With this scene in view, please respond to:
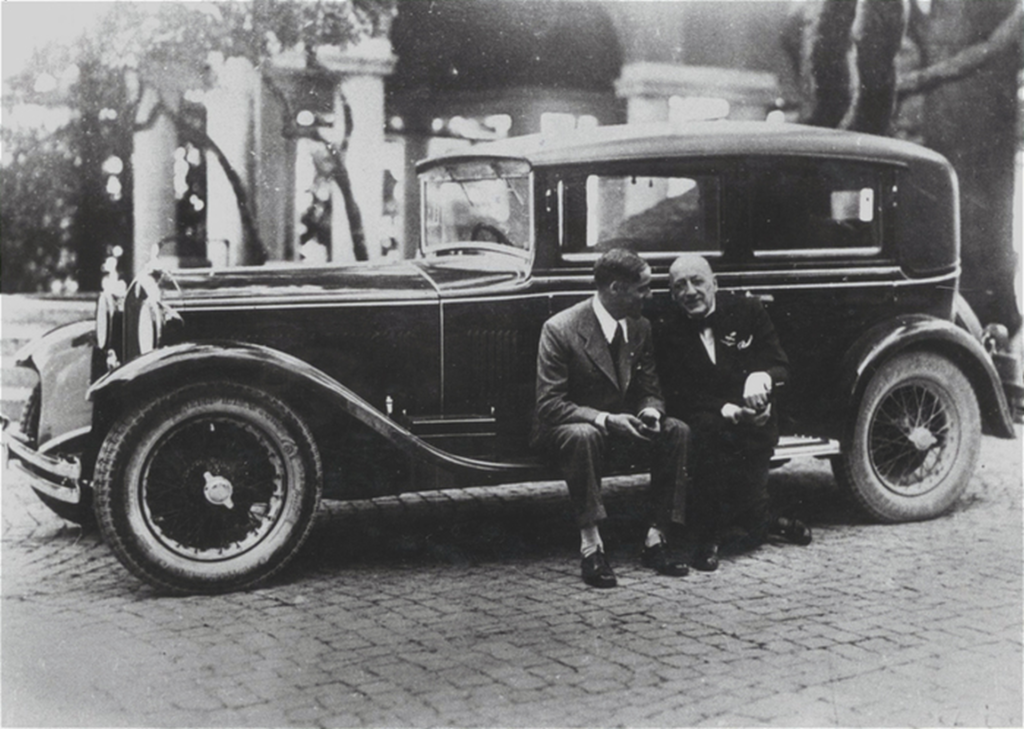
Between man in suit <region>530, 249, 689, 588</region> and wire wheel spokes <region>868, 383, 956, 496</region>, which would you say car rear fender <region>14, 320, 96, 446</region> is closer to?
man in suit <region>530, 249, 689, 588</region>

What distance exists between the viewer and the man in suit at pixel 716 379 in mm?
4398

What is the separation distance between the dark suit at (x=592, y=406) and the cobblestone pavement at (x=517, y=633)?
36 cm

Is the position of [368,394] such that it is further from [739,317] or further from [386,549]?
[739,317]

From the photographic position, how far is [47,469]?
4.15m

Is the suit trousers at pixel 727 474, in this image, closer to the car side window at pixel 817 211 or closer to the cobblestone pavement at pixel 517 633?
the cobblestone pavement at pixel 517 633

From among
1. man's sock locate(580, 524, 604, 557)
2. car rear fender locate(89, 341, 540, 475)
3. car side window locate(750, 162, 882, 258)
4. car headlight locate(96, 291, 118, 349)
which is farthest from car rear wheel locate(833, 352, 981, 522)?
car headlight locate(96, 291, 118, 349)

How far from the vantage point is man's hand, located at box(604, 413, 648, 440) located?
161 inches

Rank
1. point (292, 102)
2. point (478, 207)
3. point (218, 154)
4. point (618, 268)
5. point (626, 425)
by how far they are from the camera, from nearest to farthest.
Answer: point (626, 425), point (618, 268), point (478, 207), point (218, 154), point (292, 102)

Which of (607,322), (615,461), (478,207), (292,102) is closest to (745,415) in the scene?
(615,461)

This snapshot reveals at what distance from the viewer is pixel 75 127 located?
468 cm

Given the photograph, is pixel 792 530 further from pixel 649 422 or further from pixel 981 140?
pixel 981 140

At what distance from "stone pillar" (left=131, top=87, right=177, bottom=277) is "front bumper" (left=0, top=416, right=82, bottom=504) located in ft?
3.56

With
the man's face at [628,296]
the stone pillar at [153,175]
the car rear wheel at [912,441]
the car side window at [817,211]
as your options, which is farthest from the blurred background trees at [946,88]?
the stone pillar at [153,175]

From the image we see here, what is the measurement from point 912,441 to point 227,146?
355 cm
